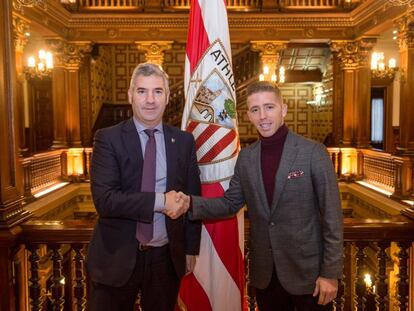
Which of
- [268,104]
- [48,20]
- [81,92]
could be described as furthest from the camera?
[81,92]

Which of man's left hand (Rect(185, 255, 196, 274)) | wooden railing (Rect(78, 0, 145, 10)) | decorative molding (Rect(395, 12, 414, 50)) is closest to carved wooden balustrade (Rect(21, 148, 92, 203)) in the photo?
wooden railing (Rect(78, 0, 145, 10))

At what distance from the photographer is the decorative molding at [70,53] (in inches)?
475

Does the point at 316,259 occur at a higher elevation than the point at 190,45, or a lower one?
lower

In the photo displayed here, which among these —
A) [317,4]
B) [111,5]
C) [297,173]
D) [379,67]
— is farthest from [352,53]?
[297,173]

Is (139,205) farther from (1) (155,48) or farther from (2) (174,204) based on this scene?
(1) (155,48)

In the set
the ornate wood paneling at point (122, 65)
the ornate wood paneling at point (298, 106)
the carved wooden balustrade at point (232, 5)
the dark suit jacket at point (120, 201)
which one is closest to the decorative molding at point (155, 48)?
the carved wooden balustrade at point (232, 5)

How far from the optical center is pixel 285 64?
1611cm

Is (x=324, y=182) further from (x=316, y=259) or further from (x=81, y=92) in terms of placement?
(x=81, y=92)

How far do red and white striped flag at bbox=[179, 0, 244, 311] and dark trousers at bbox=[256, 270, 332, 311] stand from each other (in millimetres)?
Answer: 596

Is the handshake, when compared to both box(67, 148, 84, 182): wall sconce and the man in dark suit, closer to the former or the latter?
the man in dark suit

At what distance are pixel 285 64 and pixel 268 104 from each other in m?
14.3

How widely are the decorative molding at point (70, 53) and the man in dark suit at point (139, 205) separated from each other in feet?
34.7

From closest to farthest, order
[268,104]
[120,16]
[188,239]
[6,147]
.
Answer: [268,104] < [188,239] < [6,147] < [120,16]

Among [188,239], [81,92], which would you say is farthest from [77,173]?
[188,239]
